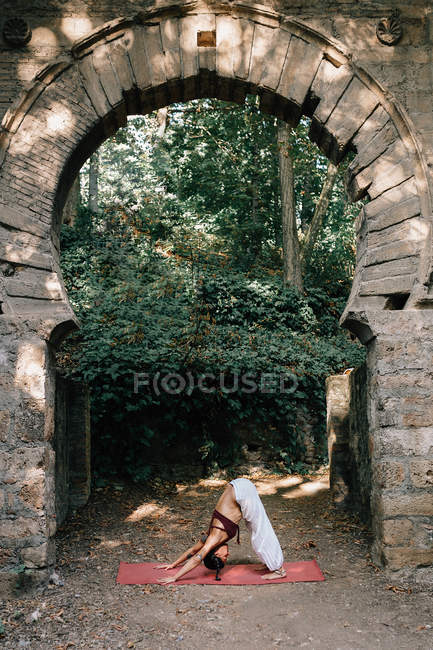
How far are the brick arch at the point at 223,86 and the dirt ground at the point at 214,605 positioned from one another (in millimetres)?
2290

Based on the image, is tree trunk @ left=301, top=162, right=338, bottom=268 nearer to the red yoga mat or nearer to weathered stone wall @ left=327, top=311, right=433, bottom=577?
weathered stone wall @ left=327, top=311, right=433, bottom=577

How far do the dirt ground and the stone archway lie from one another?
1.29 feet

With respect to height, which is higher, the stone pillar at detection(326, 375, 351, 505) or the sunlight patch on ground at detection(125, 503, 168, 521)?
the stone pillar at detection(326, 375, 351, 505)

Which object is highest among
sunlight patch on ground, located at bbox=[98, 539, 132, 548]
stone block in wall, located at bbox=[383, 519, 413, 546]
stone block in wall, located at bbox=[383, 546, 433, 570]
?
stone block in wall, located at bbox=[383, 519, 413, 546]

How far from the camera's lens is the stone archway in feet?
15.2

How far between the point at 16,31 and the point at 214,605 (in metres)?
5.58

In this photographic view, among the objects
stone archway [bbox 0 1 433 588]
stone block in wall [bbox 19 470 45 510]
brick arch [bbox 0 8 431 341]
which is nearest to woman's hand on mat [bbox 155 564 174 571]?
stone archway [bbox 0 1 433 588]

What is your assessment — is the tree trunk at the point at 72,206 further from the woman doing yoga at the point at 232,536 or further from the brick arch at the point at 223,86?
the woman doing yoga at the point at 232,536

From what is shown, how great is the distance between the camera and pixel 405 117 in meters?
5.09

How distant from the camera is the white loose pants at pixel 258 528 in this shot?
4.95 m

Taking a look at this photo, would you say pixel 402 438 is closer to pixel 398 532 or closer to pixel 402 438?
pixel 402 438

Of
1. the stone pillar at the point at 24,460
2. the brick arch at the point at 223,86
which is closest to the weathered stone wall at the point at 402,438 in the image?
the brick arch at the point at 223,86

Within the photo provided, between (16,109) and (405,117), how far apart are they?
371 centimetres

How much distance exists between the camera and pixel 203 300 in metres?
12.3
